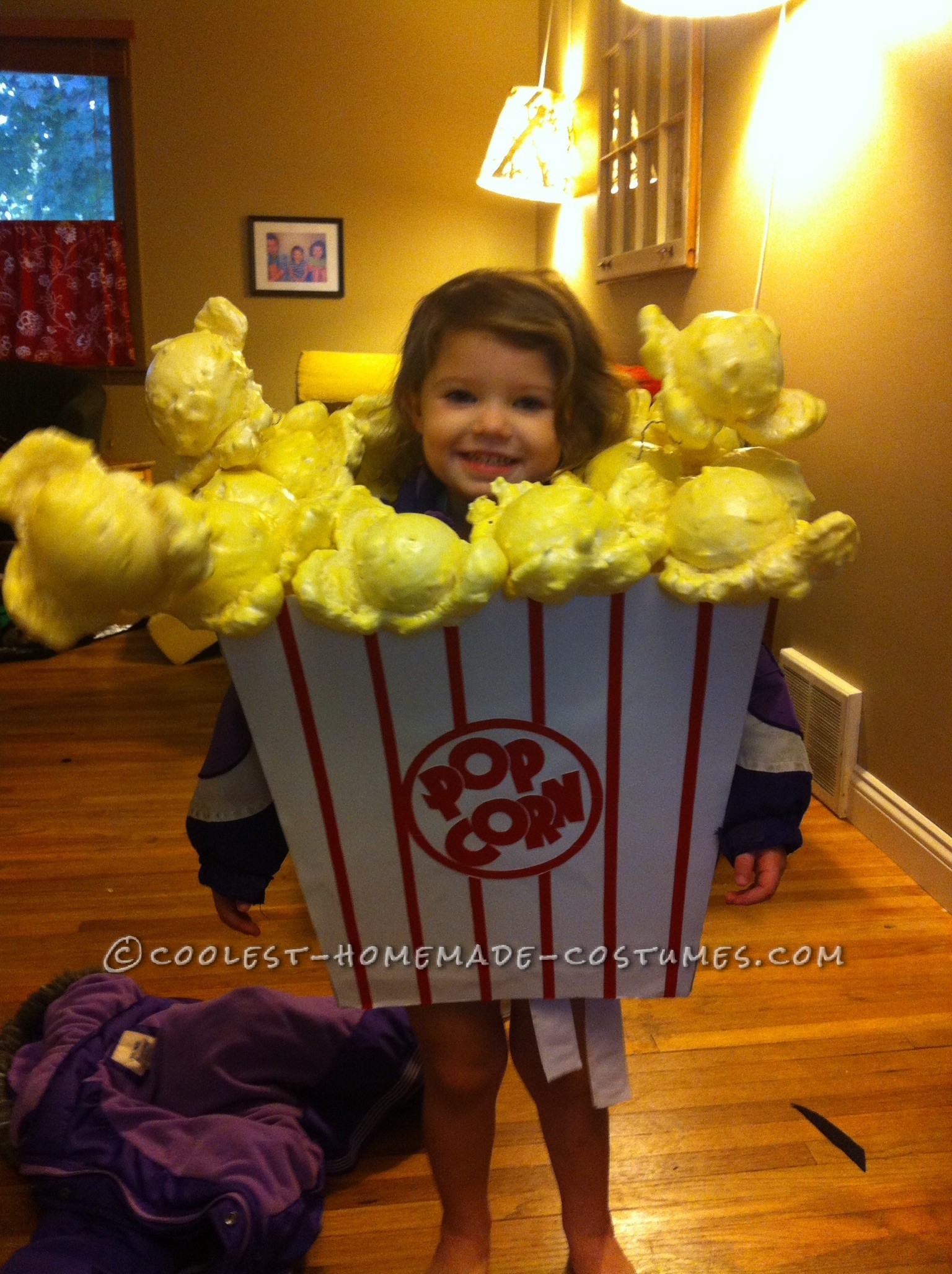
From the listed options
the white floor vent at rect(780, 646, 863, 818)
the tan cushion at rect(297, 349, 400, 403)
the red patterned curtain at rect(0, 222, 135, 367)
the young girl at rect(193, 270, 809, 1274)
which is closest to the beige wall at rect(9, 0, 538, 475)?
the red patterned curtain at rect(0, 222, 135, 367)

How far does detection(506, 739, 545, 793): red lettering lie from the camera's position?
728mm

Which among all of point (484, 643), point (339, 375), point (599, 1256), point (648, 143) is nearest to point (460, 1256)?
point (599, 1256)

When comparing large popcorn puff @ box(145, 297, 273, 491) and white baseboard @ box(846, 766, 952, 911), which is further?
white baseboard @ box(846, 766, 952, 911)

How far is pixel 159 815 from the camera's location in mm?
2139

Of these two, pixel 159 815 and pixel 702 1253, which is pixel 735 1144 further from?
pixel 159 815

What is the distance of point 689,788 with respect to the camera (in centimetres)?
76

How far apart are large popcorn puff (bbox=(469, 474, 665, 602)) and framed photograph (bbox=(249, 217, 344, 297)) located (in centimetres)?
442

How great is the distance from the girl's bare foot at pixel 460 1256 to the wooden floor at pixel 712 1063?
38 millimetres

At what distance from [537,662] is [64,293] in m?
4.53

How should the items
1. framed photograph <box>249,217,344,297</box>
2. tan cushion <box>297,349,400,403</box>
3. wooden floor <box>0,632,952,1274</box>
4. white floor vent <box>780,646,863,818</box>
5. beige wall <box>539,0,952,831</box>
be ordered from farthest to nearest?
framed photograph <box>249,217,344,297</box>
tan cushion <box>297,349,400,403</box>
white floor vent <box>780,646,863,818</box>
beige wall <box>539,0,952,831</box>
wooden floor <box>0,632,952,1274</box>

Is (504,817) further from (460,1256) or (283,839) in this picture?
(460,1256)

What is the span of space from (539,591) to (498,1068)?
0.52m

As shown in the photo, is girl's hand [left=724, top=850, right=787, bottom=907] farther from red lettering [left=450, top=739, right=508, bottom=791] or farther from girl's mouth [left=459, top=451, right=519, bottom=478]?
girl's mouth [left=459, top=451, right=519, bottom=478]

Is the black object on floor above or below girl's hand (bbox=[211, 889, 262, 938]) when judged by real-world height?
below
